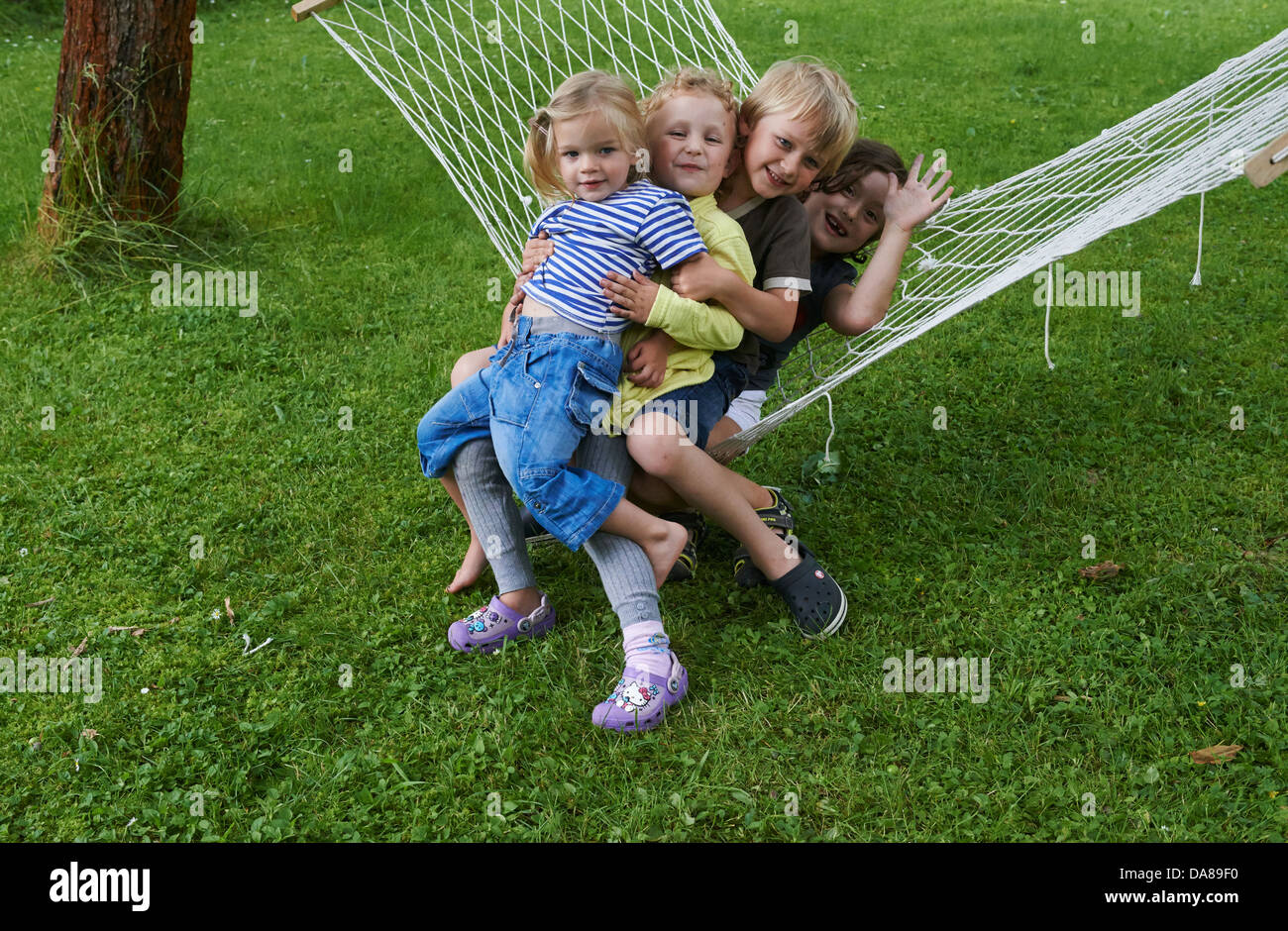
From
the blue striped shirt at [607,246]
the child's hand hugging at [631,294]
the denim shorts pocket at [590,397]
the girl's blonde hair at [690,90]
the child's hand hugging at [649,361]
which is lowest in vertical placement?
the denim shorts pocket at [590,397]

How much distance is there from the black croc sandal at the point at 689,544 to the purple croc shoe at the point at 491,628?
325mm

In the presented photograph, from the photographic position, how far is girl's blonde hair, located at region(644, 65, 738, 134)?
214 centimetres

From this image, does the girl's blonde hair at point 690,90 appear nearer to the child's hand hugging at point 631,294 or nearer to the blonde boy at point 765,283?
the blonde boy at point 765,283

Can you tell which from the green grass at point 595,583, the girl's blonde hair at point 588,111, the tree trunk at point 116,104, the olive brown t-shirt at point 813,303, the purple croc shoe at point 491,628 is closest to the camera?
the green grass at point 595,583

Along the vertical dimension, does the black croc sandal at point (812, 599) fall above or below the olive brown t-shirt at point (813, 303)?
below

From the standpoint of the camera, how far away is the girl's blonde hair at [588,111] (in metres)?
2.03

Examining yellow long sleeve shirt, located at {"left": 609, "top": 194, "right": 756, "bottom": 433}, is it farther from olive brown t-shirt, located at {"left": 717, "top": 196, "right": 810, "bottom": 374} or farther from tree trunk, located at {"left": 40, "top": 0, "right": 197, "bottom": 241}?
tree trunk, located at {"left": 40, "top": 0, "right": 197, "bottom": 241}

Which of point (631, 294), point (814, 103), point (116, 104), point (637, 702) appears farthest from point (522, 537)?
point (116, 104)

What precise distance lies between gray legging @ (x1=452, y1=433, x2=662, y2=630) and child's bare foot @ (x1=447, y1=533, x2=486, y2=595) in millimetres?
107

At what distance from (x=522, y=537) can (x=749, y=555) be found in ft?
1.66

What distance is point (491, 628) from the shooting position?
228cm

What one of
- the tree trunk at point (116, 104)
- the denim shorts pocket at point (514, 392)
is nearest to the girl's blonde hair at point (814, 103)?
the denim shorts pocket at point (514, 392)
